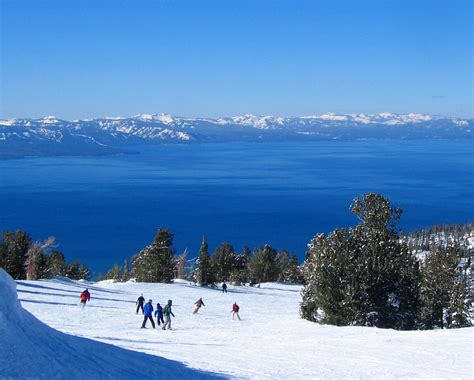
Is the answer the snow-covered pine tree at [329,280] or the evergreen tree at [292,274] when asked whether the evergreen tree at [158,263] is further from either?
the snow-covered pine tree at [329,280]

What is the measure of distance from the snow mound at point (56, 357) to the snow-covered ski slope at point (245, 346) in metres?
0.04

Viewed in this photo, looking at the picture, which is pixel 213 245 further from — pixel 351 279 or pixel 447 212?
pixel 351 279

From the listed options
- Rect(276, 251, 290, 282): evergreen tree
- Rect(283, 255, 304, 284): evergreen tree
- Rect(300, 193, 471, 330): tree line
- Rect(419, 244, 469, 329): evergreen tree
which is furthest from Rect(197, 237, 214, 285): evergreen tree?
Rect(300, 193, 471, 330): tree line

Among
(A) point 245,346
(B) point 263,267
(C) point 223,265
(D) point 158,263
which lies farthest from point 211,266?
(A) point 245,346

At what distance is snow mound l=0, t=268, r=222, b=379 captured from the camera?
1107 centimetres

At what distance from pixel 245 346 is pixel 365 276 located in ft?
33.3

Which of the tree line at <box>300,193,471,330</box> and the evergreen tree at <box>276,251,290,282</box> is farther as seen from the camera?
the evergreen tree at <box>276,251,290,282</box>

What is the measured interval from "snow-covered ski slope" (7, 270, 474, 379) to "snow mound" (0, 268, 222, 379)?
0.14 ft

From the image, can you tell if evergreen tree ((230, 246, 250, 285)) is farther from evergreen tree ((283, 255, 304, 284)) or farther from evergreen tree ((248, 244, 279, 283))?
evergreen tree ((283, 255, 304, 284))

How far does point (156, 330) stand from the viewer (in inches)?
870

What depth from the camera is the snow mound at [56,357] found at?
436 inches

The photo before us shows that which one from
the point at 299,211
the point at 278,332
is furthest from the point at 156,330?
the point at 299,211

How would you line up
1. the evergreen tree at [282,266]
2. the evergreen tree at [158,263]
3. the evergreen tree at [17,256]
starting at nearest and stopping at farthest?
the evergreen tree at [17,256], the evergreen tree at [158,263], the evergreen tree at [282,266]

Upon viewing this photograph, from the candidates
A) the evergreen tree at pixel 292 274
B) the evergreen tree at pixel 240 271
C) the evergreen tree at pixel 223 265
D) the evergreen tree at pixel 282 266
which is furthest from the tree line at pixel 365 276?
the evergreen tree at pixel 282 266
